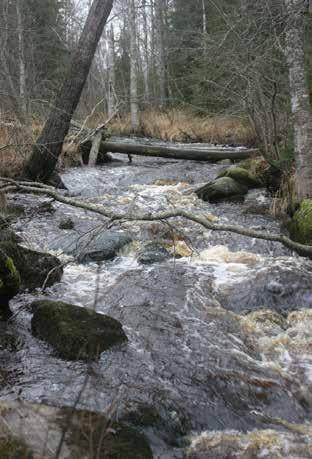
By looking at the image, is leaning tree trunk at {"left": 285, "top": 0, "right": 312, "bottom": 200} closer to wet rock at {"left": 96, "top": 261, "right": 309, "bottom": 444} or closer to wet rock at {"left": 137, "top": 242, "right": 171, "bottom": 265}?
wet rock at {"left": 137, "top": 242, "right": 171, "bottom": 265}

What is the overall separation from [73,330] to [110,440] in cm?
131

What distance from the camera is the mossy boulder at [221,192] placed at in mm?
9336

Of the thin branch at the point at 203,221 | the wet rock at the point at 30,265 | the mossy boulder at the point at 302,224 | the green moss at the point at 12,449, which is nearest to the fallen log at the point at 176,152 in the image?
the mossy boulder at the point at 302,224

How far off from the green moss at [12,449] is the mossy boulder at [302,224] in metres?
5.17

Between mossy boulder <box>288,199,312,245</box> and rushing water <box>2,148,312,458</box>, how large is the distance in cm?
30

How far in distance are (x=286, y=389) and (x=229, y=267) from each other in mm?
2627

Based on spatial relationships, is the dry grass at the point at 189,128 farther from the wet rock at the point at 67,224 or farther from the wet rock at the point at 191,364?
the wet rock at the point at 191,364

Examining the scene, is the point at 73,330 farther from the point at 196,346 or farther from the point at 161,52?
the point at 161,52

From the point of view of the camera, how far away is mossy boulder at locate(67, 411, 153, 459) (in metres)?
2.71

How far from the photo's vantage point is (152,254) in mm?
6789

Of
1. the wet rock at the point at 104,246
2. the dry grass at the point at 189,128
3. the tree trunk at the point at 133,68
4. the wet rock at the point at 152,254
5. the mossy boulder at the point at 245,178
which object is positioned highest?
the tree trunk at the point at 133,68

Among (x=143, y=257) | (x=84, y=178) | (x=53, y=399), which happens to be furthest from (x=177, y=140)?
(x=53, y=399)

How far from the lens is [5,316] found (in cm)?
455

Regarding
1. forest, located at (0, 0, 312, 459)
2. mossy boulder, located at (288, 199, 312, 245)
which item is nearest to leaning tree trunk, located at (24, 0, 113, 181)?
forest, located at (0, 0, 312, 459)
